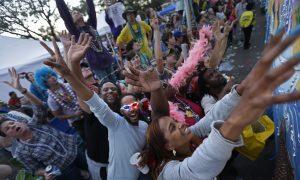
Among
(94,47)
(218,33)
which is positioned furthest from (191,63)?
(94,47)

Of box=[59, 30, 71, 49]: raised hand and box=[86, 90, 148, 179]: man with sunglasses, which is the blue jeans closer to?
box=[59, 30, 71, 49]: raised hand

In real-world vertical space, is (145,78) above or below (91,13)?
below

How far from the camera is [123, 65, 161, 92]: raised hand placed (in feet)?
7.11

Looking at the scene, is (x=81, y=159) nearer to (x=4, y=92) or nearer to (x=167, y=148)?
(x=167, y=148)

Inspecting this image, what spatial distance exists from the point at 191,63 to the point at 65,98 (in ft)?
5.23

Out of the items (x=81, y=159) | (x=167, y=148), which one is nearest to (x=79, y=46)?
(x=167, y=148)

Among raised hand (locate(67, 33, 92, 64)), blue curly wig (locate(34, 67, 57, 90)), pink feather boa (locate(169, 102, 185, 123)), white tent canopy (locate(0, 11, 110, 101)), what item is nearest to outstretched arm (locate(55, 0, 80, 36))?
blue curly wig (locate(34, 67, 57, 90))

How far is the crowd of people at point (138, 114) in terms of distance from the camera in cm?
113

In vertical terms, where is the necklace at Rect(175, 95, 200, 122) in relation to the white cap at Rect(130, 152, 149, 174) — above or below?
below

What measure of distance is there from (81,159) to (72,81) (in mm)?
1626

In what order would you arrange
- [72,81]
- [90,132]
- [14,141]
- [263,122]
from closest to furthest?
[72,81] < [90,132] < [14,141] < [263,122]

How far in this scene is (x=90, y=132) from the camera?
2.60m

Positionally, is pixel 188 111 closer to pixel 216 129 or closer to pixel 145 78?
pixel 145 78

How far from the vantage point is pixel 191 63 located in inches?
134
